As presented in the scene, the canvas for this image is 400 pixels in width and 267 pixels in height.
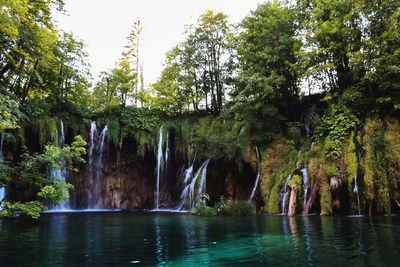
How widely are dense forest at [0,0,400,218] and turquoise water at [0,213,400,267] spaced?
14.7ft

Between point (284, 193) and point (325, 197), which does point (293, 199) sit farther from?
point (325, 197)

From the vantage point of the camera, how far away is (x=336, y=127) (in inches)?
731

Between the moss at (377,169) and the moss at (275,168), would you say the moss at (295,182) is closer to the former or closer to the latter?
the moss at (275,168)

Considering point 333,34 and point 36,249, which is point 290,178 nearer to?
point 333,34

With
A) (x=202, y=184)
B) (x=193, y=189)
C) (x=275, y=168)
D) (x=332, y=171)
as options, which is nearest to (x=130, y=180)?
(x=193, y=189)

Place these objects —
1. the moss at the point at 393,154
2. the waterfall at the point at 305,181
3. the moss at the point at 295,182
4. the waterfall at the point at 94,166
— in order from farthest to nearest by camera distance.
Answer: the waterfall at the point at 94,166 < the moss at the point at 295,182 < the waterfall at the point at 305,181 < the moss at the point at 393,154

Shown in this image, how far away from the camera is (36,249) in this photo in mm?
8836

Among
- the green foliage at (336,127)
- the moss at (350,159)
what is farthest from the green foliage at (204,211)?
the moss at (350,159)

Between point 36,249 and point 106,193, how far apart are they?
19256 millimetres

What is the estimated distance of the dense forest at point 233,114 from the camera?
53.5 ft

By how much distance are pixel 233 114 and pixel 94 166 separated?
1092 cm

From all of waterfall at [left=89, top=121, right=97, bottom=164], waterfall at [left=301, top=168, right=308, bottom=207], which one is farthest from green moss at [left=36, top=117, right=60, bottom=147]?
waterfall at [left=301, top=168, right=308, bottom=207]

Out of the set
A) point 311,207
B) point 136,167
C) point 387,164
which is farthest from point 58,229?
point 136,167

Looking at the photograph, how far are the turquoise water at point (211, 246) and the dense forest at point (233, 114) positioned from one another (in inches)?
176
